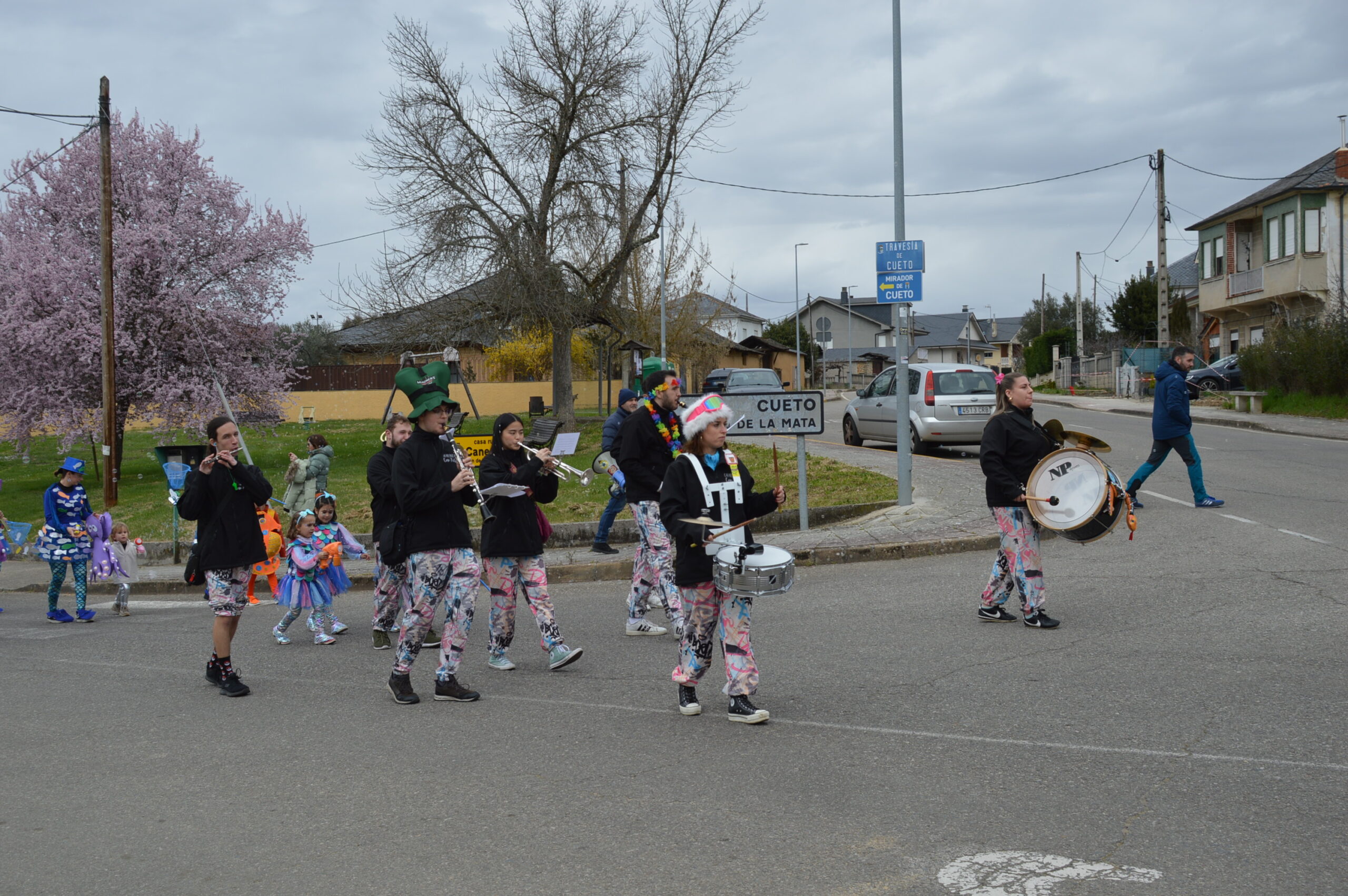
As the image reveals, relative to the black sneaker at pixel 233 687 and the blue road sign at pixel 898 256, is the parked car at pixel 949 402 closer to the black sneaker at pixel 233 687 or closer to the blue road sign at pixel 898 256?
the blue road sign at pixel 898 256

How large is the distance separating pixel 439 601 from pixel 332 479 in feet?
51.3

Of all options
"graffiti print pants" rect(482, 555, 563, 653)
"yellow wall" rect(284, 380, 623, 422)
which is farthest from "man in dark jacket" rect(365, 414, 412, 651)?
"yellow wall" rect(284, 380, 623, 422)

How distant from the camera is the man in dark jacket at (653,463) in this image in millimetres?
8023

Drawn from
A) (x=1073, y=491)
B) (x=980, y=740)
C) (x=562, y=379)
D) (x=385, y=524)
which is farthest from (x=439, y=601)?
(x=562, y=379)

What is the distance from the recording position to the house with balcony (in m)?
36.7

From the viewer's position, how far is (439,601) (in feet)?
21.2

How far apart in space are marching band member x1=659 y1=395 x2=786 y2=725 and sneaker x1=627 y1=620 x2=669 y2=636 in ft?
8.19

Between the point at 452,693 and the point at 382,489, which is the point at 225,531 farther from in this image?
the point at 452,693

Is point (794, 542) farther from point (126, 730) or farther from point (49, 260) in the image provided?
point (49, 260)

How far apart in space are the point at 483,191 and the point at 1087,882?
27325 mm

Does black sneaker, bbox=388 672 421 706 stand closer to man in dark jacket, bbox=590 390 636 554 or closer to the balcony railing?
man in dark jacket, bbox=590 390 636 554

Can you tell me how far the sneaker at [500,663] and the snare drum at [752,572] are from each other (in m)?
2.36

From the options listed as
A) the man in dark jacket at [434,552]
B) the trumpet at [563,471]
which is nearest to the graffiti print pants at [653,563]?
the trumpet at [563,471]

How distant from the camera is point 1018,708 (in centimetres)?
577
